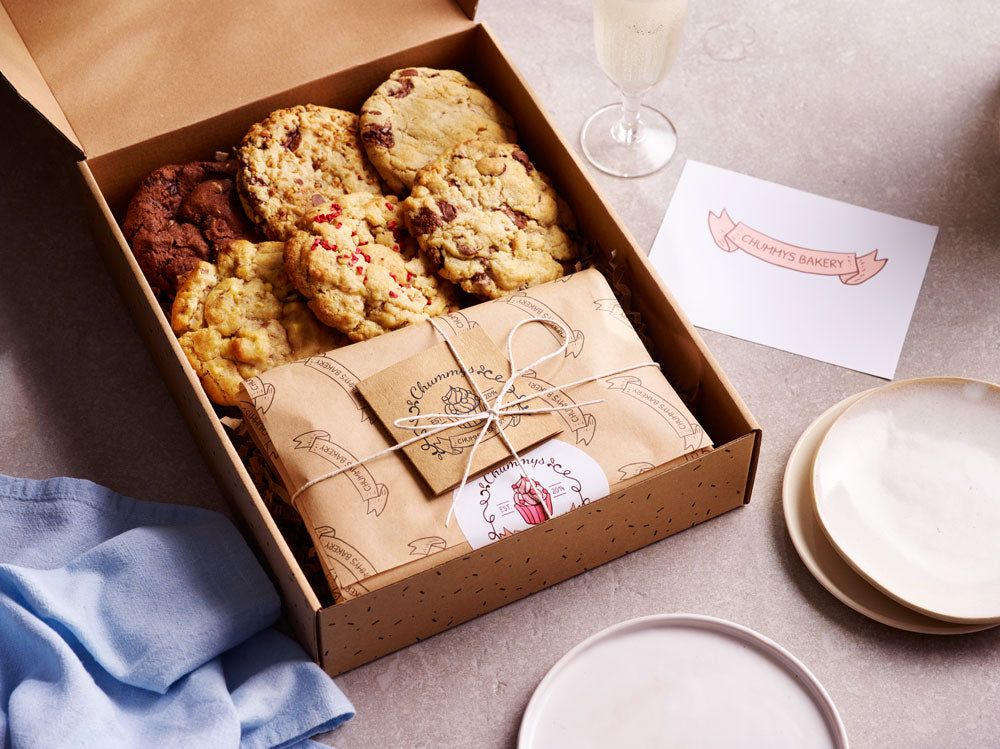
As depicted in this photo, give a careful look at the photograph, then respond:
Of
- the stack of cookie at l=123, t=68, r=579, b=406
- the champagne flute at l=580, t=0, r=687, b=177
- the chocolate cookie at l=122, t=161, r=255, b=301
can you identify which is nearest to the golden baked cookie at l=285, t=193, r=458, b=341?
the stack of cookie at l=123, t=68, r=579, b=406

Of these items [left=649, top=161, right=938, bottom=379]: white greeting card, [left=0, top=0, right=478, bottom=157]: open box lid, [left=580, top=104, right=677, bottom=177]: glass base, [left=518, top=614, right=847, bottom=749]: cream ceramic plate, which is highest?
[left=0, top=0, right=478, bottom=157]: open box lid

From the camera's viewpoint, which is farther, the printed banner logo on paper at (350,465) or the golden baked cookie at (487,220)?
the golden baked cookie at (487,220)

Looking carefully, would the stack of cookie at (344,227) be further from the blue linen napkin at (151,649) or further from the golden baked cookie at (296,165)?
the blue linen napkin at (151,649)

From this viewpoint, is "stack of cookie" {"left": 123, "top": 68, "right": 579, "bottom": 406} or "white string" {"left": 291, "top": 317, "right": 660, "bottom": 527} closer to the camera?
"white string" {"left": 291, "top": 317, "right": 660, "bottom": 527}

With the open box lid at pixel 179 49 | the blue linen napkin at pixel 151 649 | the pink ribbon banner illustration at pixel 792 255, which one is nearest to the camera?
the blue linen napkin at pixel 151 649

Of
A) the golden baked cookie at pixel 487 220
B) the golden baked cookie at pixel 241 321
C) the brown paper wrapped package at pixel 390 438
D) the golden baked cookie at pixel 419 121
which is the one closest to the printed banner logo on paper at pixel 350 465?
the brown paper wrapped package at pixel 390 438

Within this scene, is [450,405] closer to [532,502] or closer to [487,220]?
[532,502]

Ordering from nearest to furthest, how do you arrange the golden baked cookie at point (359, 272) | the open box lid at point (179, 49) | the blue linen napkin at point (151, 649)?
the blue linen napkin at point (151, 649) < the golden baked cookie at point (359, 272) < the open box lid at point (179, 49)

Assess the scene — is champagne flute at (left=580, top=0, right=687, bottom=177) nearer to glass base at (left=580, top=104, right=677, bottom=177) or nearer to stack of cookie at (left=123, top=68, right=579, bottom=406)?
glass base at (left=580, top=104, right=677, bottom=177)
